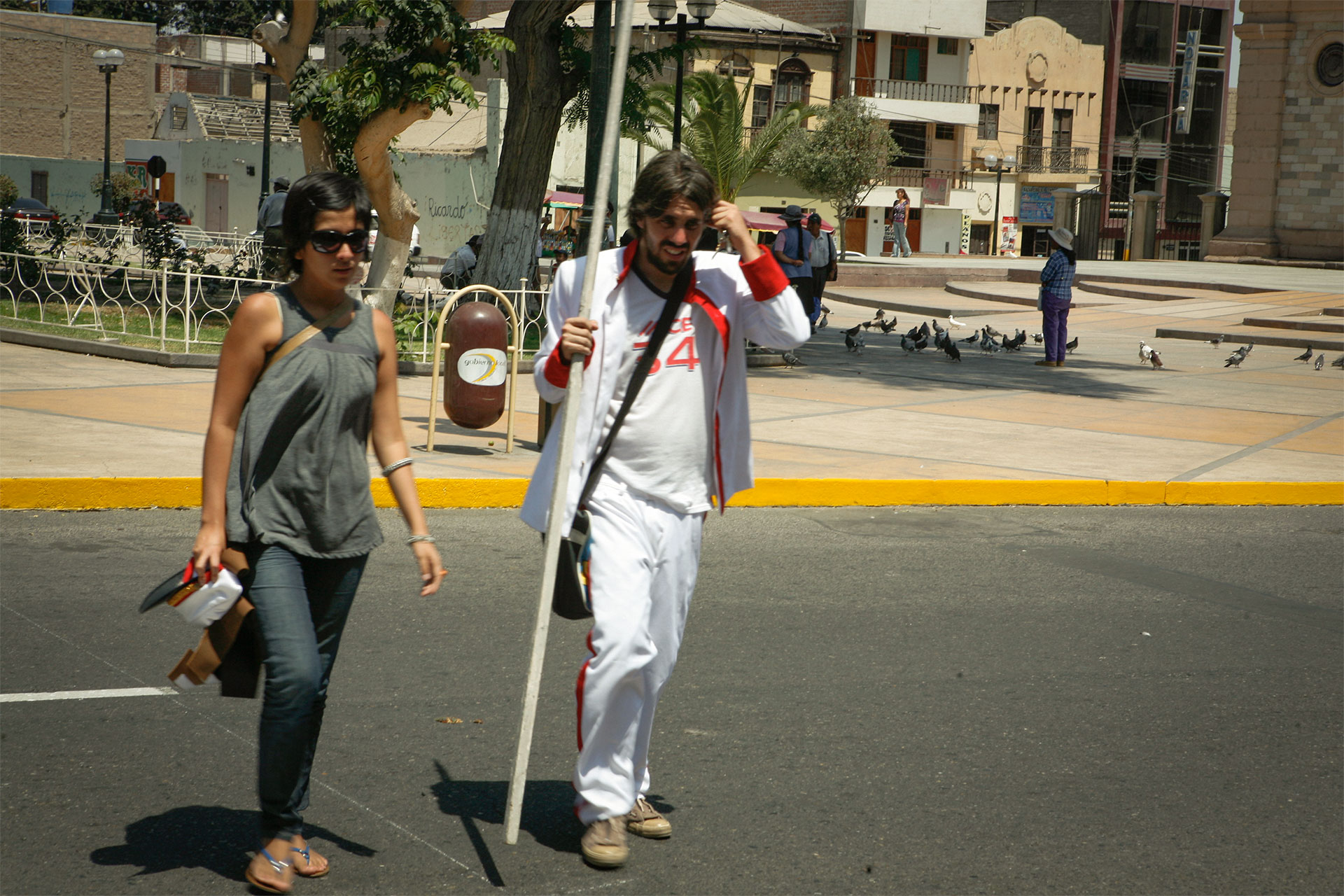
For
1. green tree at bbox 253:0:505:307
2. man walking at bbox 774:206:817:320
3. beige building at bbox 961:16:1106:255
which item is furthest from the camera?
beige building at bbox 961:16:1106:255

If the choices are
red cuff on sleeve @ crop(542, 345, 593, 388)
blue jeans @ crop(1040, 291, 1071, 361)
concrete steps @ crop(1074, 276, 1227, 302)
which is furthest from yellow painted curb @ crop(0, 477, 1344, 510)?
concrete steps @ crop(1074, 276, 1227, 302)

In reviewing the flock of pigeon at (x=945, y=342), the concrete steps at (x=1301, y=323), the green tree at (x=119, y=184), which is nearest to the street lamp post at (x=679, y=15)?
the flock of pigeon at (x=945, y=342)

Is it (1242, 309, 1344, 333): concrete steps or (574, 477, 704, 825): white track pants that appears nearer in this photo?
(574, 477, 704, 825): white track pants

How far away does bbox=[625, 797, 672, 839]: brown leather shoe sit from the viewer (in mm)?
3758

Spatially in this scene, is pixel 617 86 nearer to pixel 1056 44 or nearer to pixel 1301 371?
pixel 1301 371

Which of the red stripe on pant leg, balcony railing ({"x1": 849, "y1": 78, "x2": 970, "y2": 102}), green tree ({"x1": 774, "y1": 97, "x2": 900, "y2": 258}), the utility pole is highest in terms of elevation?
balcony railing ({"x1": 849, "y1": 78, "x2": 970, "y2": 102})

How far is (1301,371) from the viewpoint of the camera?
59.6 feet

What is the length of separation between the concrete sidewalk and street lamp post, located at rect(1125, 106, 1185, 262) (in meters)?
43.3

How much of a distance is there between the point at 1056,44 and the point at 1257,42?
2094cm

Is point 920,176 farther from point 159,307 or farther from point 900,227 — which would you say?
point 159,307

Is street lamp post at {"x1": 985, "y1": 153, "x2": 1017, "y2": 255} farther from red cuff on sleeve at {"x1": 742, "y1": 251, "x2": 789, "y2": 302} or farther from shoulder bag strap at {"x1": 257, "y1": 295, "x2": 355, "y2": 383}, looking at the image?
shoulder bag strap at {"x1": 257, "y1": 295, "x2": 355, "y2": 383}

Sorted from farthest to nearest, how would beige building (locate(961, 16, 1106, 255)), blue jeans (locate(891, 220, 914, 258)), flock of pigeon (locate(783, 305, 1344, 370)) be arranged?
beige building (locate(961, 16, 1106, 255)) → blue jeans (locate(891, 220, 914, 258)) → flock of pigeon (locate(783, 305, 1344, 370))

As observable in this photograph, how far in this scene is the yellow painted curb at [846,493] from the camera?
7.59 m

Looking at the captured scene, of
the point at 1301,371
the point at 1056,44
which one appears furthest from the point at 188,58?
the point at 1301,371
